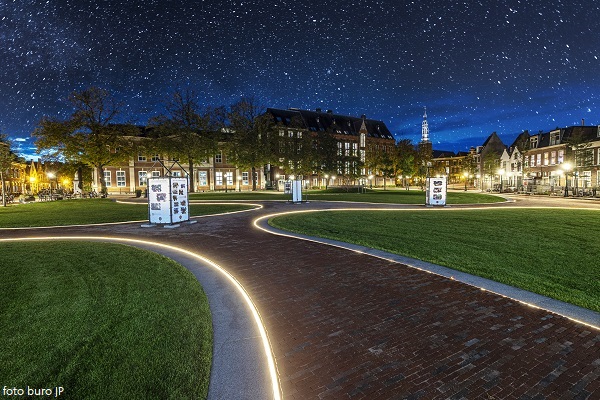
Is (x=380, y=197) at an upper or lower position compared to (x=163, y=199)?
lower

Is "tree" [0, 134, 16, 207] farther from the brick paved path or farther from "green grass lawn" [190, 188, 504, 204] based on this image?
the brick paved path

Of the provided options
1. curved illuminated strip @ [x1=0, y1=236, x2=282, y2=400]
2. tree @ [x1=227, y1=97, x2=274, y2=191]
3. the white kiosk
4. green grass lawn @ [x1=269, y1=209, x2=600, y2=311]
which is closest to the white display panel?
the white kiosk

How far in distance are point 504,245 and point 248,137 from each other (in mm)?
45331

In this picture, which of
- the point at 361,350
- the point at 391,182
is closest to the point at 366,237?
the point at 361,350

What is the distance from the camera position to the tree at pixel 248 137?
165 ft

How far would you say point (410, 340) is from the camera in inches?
166

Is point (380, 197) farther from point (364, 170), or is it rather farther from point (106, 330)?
point (364, 170)

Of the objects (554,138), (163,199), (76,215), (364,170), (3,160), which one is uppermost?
(554,138)

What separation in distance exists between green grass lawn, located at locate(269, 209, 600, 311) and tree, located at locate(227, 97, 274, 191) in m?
36.3

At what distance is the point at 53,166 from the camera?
216 feet

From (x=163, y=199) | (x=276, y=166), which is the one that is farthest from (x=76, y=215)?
(x=276, y=166)

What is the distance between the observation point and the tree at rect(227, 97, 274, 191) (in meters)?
50.4

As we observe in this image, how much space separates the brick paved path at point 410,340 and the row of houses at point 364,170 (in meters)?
33.8

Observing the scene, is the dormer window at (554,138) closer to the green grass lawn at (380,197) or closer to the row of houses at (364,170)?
the row of houses at (364,170)
